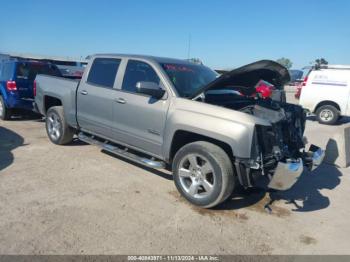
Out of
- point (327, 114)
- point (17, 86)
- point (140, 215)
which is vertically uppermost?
point (17, 86)

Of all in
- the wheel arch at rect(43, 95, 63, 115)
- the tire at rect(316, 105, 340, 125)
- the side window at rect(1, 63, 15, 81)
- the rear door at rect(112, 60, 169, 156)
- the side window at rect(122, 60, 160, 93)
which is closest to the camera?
the rear door at rect(112, 60, 169, 156)

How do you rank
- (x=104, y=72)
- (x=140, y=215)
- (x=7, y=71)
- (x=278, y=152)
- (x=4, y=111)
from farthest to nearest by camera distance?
(x=4, y=111)
(x=7, y=71)
(x=104, y=72)
(x=278, y=152)
(x=140, y=215)

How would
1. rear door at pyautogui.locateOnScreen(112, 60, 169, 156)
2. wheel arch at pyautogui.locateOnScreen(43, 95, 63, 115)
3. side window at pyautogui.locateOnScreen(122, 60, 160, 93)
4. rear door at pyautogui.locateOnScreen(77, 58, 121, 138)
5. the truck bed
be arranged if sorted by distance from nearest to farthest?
1. rear door at pyautogui.locateOnScreen(112, 60, 169, 156)
2. side window at pyautogui.locateOnScreen(122, 60, 160, 93)
3. rear door at pyautogui.locateOnScreen(77, 58, 121, 138)
4. the truck bed
5. wheel arch at pyautogui.locateOnScreen(43, 95, 63, 115)

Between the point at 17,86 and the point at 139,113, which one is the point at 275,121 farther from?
the point at 17,86

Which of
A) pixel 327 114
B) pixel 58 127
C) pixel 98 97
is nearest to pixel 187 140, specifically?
pixel 98 97

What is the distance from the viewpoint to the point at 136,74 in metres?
5.17

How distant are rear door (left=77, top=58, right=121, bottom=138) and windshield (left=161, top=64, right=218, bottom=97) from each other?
1.05 meters

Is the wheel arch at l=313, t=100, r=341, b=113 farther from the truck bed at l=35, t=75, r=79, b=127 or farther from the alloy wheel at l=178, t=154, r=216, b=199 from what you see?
the alloy wheel at l=178, t=154, r=216, b=199

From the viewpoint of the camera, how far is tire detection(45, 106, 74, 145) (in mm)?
6539

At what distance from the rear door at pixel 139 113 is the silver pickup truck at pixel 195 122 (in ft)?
0.05

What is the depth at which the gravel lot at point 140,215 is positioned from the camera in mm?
3391

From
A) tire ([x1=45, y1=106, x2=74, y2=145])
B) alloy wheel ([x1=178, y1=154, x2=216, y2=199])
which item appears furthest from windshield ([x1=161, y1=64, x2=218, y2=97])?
tire ([x1=45, y1=106, x2=74, y2=145])

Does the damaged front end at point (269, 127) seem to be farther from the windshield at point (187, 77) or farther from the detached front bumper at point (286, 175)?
the windshield at point (187, 77)

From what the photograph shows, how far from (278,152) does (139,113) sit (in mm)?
2069
